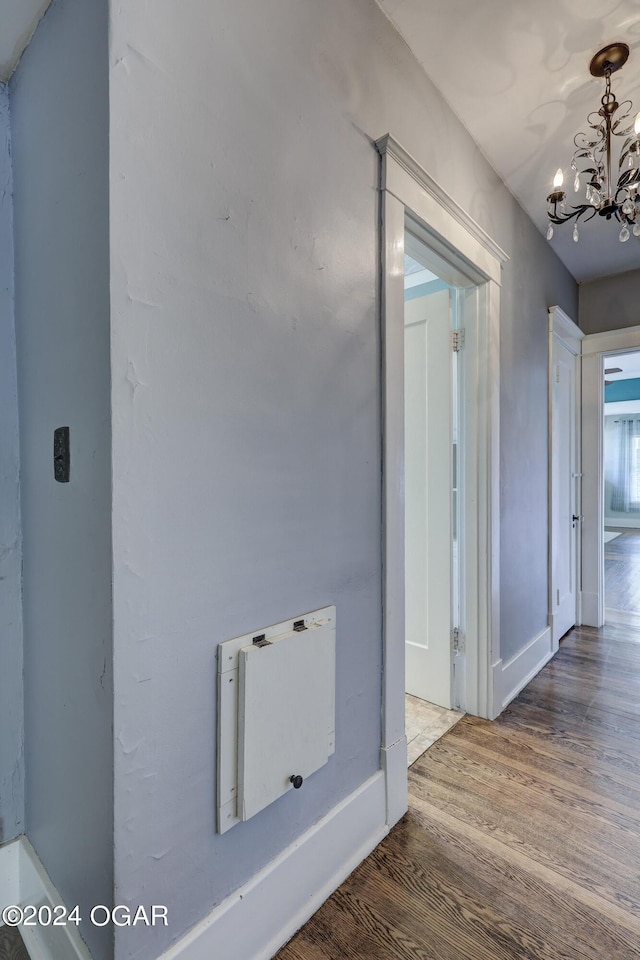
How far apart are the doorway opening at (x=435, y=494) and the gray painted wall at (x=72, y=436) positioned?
1533mm

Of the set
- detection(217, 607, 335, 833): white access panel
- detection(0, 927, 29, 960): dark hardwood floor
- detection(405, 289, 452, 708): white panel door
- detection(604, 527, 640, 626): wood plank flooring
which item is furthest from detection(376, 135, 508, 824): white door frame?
detection(604, 527, 640, 626): wood plank flooring

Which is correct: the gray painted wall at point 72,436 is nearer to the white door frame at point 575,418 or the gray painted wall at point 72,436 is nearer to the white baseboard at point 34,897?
the white baseboard at point 34,897

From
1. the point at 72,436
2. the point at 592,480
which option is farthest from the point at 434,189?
the point at 592,480

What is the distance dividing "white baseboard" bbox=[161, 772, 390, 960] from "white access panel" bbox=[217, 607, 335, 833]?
0.18 meters

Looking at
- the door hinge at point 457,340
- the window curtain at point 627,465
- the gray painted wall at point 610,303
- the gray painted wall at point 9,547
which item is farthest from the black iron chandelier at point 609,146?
the window curtain at point 627,465

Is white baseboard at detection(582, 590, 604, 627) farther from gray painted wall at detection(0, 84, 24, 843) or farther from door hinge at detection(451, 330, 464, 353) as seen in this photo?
gray painted wall at detection(0, 84, 24, 843)

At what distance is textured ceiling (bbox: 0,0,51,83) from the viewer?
1043 mm

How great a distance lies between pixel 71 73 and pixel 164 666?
1.23 meters

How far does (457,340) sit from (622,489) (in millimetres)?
10828

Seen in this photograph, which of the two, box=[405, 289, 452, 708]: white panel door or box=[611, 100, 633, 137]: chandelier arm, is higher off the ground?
box=[611, 100, 633, 137]: chandelier arm

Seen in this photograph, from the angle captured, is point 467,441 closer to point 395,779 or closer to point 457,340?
point 457,340

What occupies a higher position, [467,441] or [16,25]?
[16,25]

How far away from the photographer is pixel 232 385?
1043 millimetres

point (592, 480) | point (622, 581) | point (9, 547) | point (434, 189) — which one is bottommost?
point (622, 581)
